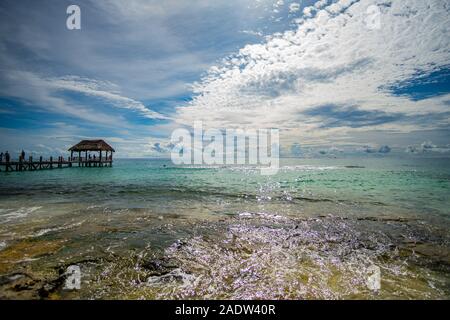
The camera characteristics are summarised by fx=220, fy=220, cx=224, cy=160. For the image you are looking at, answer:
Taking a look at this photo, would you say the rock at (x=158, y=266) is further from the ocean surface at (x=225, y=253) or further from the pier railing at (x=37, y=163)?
the pier railing at (x=37, y=163)

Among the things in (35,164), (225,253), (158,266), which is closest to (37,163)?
(35,164)

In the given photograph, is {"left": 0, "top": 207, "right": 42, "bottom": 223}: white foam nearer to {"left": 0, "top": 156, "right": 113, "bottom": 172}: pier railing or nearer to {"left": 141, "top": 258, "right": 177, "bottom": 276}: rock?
{"left": 141, "top": 258, "right": 177, "bottom": 276}: rock

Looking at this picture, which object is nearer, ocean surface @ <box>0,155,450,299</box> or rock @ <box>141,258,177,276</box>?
ocean surface @ <box>0,155,450,299</box>

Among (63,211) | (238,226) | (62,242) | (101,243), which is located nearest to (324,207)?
(238,226)

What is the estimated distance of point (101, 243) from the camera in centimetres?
751

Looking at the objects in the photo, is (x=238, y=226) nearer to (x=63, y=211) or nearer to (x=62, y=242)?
(x=62, y=242)

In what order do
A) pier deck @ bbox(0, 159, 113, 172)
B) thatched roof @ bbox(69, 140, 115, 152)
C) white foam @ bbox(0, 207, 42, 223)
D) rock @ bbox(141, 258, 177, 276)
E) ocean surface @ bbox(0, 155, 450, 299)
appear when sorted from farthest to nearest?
thatched roof @ bbox(69, 140, 115, 152)
pier deck @ bbox(0, 159, 113, 172)
white foam @ bbox(0, 207, 42, 223)
rock @ bbox(141, 258, 177, 276)
ocean surface @ bbox(0, 155, 450, 299)

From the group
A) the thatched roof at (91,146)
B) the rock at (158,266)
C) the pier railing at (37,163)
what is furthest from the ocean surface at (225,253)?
the thatched roof at (91,146)

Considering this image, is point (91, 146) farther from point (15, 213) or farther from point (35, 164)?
point (15, 213)

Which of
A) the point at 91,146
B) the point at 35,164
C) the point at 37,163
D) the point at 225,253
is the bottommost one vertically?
the point at 225,253

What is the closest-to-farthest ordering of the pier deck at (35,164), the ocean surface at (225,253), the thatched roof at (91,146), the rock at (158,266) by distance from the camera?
the ocean surface at (225,253)
the rock at (158,266)
the pier deck at (35,164)
the thatched roof at (91,146)

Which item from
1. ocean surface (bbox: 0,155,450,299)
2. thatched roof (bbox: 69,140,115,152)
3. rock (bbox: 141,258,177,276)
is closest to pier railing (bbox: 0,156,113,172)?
thatched roof (bbox: 69,140,115,152)

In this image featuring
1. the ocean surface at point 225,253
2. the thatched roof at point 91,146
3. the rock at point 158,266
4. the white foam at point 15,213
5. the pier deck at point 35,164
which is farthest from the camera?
the thatched roof at point 91,146
